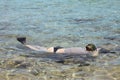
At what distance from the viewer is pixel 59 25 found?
1377cm

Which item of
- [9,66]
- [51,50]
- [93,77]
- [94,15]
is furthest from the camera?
[94,15]

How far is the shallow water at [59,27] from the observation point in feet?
35.1

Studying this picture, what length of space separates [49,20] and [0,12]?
3.91 metres

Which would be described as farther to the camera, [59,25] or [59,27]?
[59,25]

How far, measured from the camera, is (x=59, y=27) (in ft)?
44.0

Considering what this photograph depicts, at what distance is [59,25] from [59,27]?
0.37 metres

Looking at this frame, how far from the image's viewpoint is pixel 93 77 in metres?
7.13

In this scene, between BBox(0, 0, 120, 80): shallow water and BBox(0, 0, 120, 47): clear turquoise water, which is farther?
BBox(0, 0, 120, 47): clear turquoise water

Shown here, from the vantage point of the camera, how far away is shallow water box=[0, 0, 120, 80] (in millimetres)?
10711

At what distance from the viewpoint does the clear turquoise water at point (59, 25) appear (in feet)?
36.6

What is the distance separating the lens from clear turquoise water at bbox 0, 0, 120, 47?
1114 centimetres

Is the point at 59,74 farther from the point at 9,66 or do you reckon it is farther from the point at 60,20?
the point at 60,20

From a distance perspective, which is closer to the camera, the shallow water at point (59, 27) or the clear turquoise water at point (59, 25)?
the shallow water at point (59, 27)

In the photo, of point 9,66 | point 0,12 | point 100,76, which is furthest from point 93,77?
point 0,12
